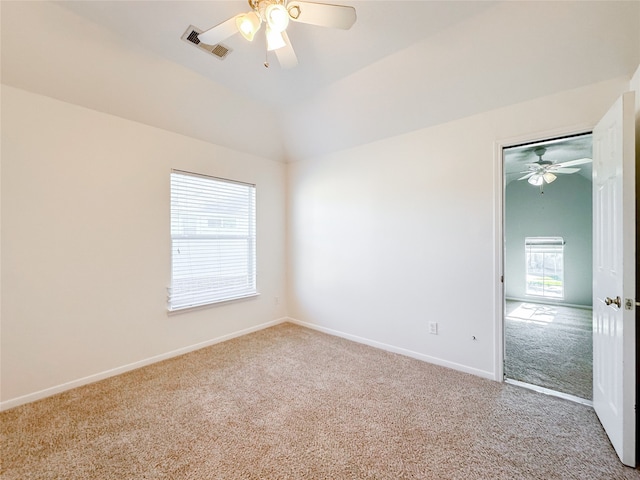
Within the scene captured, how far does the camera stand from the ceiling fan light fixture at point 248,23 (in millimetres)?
1564

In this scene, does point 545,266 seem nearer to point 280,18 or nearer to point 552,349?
point 552,349

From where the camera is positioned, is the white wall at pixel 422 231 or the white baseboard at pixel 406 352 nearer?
the white wall at pixel 422 231

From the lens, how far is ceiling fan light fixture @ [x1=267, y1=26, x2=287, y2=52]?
1613 millimetres

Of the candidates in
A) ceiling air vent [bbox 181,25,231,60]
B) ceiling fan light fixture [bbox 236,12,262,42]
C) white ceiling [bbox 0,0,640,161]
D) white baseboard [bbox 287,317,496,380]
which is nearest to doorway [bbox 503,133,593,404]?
white baseboard [bbox 287,317,496,380]

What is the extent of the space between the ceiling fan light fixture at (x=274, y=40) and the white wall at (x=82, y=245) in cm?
182

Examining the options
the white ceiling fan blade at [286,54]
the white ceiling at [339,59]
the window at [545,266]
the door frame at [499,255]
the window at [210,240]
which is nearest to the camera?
the white ceiling fan blade at [286,54]

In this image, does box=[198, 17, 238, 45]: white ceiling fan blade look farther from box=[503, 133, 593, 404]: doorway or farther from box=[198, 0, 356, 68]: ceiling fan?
box=[503, 133, 593, 404]: doorway

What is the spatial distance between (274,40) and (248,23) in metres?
0.16

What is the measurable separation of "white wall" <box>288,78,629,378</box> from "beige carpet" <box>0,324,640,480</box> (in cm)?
52

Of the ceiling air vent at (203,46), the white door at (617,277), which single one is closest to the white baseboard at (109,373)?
the ceiling air vent at (203,46)

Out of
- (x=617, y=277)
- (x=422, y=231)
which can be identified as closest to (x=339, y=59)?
(x=422, y=231)

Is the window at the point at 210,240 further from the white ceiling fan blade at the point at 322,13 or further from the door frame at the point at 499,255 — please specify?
the door frame at the point at 499,255

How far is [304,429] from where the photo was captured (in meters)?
1.85

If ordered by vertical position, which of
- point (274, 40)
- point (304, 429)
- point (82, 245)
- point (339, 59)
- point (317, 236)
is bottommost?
point (304, 429)
